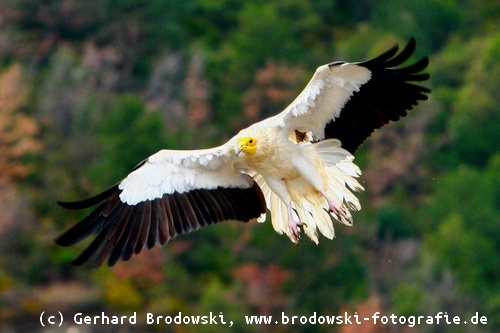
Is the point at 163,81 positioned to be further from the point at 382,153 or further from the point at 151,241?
the point at 151,241

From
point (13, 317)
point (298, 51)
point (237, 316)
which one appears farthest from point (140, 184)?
point (298, 51)

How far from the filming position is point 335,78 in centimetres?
1487

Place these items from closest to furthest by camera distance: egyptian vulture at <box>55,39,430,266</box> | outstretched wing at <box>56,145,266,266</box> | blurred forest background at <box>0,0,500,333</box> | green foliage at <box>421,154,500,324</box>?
egyptian vulture at <box>55,39,430,266</box>
outstretched wing at <box>56,145,266,266</box>
blurred forest background at <box>0,0,500,333</box>
green foliage at <box>421,154,500,324</box>

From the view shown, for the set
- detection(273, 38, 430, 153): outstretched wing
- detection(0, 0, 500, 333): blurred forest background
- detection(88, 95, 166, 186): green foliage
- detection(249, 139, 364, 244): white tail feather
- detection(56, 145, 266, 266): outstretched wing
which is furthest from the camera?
detection(88, 95, 166, 186): green foliage

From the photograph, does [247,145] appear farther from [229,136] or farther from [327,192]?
[229,136]

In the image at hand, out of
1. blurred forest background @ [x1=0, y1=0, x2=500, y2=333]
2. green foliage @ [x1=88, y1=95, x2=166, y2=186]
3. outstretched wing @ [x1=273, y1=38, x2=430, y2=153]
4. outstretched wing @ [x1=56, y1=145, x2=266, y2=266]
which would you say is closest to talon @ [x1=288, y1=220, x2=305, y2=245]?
outstretched wing @ [x1=56, y1=145, x2=266, y2=266]

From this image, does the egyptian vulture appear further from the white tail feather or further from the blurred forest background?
the blurred forest background

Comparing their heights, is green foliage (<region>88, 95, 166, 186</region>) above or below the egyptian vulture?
above

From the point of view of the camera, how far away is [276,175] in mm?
15141

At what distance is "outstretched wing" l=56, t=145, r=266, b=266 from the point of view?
1531cm

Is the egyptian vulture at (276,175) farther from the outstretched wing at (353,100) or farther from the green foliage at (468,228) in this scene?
the green foliage at (468,228)

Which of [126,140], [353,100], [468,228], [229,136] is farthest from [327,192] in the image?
[229,136]

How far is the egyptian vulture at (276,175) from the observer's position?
14945mm

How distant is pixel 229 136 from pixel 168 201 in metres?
34.9
